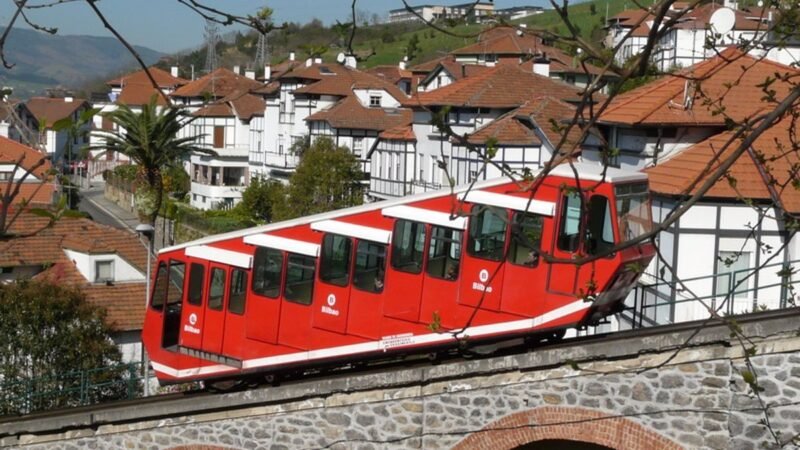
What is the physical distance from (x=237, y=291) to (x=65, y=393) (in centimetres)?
566

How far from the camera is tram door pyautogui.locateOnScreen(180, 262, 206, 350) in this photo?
14.6 metres

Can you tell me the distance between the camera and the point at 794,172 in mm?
6137

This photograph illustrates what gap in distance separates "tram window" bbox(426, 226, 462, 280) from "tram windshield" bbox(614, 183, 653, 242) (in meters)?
1.81

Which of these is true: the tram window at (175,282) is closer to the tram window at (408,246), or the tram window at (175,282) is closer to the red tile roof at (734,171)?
the tram window at (408,246)

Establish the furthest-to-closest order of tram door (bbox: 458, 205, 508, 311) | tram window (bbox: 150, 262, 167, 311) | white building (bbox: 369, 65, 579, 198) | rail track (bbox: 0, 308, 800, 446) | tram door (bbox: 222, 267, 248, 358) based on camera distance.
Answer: white building (bbox: 369, 65, 579, 198)
tram window (bbox: 150, 262, 167, 311)
tram door (bbox: 222, 267, 248, 358)
tram door (bbox: 458, 205, 508, 311)
rail track (bbox: 0, 308, 800, 446)

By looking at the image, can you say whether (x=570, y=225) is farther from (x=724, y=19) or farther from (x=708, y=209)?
(x=724, y=19)

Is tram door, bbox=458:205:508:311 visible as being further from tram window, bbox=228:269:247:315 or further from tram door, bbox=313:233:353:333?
tram window, bbox=228:269:247:315

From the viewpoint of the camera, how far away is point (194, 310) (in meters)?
14.7

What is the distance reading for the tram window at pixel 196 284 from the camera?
48.1ft

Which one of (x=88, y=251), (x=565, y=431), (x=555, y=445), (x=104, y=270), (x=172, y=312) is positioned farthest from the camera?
(x=104, y=270)

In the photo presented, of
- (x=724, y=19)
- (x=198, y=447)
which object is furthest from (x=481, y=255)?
(x=724, y=19)

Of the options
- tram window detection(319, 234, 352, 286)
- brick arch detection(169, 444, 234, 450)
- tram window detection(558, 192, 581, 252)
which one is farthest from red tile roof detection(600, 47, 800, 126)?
brick arch detection(169, 444, 234, 450)

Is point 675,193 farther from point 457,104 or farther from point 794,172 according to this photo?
point 457,104

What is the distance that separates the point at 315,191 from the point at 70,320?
20062 mm
